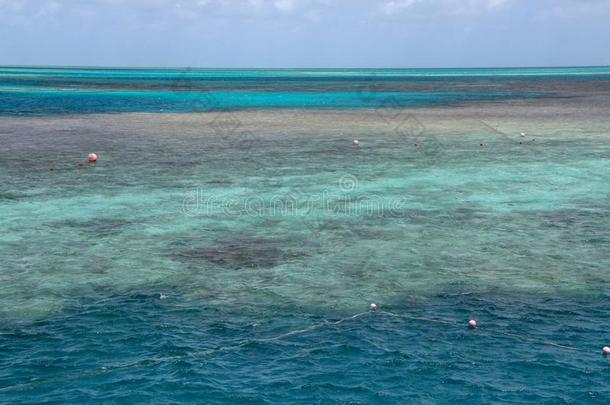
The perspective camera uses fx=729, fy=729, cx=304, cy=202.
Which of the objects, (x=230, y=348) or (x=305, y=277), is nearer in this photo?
(x=230, y=348)


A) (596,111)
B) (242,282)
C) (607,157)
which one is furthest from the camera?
(596,111)

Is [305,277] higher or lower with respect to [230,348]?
higher

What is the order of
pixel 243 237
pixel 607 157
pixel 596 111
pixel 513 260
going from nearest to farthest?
pixel 513 260 → pixel 243 237 → pixel 607 157 → pixel 596 111

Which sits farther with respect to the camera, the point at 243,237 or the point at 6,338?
the point at 243,237

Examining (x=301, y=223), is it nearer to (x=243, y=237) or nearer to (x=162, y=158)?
(x=243, y=237)

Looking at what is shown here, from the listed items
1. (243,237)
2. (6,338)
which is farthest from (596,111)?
(6,338)

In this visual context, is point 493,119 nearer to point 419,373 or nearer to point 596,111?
point 596,111

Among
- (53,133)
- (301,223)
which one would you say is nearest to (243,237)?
(301,223)
